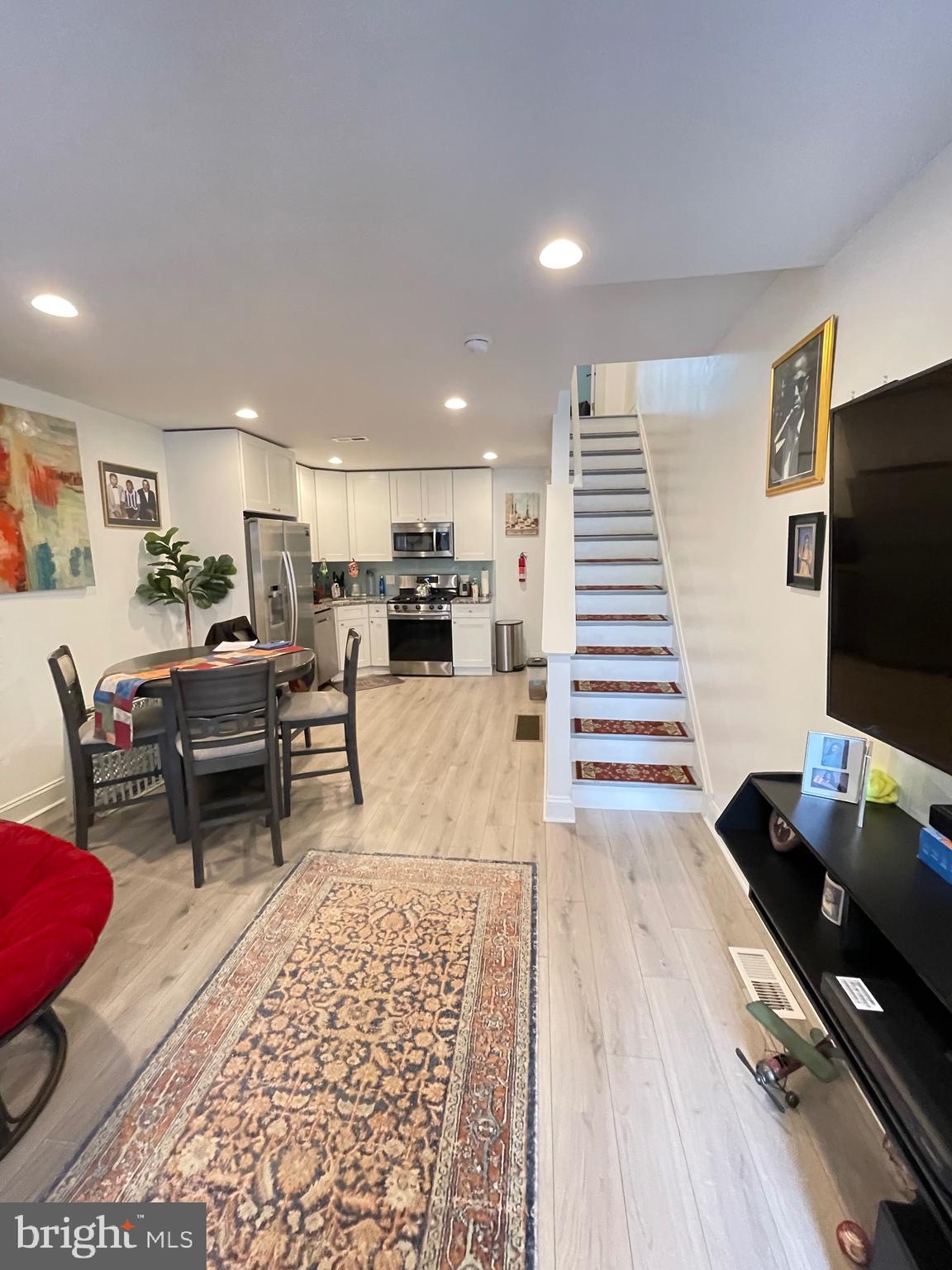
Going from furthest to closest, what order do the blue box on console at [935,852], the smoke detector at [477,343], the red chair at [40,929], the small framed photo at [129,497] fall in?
1. the small framed photo at [129,497]
2. the smoke detector at [477,343]
3. the red chair at [40,929]
4. the blue box on console at [935,852]

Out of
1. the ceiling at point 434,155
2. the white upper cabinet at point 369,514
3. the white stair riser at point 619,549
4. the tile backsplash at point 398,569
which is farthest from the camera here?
the tile backsplash at point 398,569

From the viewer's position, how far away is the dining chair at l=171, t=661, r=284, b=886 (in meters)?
2.12

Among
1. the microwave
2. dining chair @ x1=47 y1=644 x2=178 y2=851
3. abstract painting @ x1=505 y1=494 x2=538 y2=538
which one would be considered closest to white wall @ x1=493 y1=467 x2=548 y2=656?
abstract painting @ x1=505 y1=494 x2=538 y2=538

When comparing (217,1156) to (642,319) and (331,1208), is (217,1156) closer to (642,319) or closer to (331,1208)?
(331,1208)

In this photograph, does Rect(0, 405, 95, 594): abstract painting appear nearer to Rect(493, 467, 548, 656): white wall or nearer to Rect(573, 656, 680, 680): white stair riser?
Rect(573, 656, 680, 680): white stair riser

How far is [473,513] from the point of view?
5.90 metres

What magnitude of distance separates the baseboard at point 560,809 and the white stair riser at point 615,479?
283 cm

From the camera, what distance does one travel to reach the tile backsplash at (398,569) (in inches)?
245

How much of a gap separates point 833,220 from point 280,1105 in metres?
2.82

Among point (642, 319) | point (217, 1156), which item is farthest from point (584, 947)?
A: point (642, 319)

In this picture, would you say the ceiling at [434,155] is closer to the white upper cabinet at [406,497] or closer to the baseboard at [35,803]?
the baseboard at [35,803]

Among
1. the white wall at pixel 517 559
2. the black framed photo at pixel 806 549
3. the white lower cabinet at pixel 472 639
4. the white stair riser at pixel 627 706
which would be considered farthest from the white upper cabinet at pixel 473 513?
the black framed photo at pixel 806 549

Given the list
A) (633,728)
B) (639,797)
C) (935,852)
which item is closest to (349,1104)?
(935,852)

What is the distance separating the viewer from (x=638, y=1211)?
Answer: 43.3 inches
